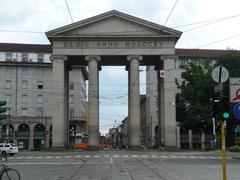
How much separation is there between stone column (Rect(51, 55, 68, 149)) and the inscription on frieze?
229 centimetres

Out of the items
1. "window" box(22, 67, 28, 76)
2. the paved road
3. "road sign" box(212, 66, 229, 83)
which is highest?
"window" box(22, 67, 28, 76)

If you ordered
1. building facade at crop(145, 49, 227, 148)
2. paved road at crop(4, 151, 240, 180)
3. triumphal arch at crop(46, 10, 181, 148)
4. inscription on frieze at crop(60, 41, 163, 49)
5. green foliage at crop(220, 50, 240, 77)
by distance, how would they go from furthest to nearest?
1. building facade at crop(145, 49, 227, 148)
2. inscription on frieze at crop(60, 41, 163, 49)
3. triumphal arch at crop(46, 10, 181, 148)
4. green foliage at crop(220, 50, 240, 77)
5. paved road at crop(4, 151, 240, 180)

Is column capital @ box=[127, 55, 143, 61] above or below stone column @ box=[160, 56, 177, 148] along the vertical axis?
above

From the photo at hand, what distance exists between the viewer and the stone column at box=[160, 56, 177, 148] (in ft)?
227

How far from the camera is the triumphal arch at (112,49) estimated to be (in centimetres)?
7056

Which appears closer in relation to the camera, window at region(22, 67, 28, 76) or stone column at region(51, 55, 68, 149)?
stone column at region(51, 55, 68, 149)

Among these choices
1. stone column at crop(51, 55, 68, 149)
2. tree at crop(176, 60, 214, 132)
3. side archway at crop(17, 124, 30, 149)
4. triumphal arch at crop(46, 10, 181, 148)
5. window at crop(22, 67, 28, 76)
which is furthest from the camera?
window at crop(22, 67, 28, 76)

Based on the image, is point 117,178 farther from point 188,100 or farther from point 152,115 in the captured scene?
point 152,115

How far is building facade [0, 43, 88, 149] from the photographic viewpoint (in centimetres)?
9956

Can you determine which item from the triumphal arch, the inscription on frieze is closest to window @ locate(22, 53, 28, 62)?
the triumphal arch

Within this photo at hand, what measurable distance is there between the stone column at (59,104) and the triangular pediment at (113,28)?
4.04 metres

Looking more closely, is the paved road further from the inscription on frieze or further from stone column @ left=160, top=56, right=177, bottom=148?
the inscription on frieze

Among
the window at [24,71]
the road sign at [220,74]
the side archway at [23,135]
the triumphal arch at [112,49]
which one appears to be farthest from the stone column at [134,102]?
the road sign at [220,74]

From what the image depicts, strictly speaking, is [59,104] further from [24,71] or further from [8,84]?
[8,84]
